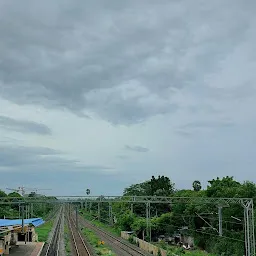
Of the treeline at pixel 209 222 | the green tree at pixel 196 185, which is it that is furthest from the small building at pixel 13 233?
the green tree at pixel 196 185

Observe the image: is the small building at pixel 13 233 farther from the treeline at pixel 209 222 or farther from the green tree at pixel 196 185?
the green tree at pixel 196 185

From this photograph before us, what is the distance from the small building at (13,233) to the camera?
3292 centimetres

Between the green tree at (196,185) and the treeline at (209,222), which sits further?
the green tree at (196,185)

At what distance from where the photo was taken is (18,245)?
1658 inches

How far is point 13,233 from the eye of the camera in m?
41.2

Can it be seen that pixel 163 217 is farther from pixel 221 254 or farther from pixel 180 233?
pixel 221 254

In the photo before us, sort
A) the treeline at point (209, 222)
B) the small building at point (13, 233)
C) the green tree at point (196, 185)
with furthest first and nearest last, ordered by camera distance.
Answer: the green tree at point (196, 185), the treeline at point (209, 222), the small building at point (13, 233)

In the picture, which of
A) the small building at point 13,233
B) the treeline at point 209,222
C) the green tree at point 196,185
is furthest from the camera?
the green tree at point 196,185

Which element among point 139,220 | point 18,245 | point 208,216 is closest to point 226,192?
point 208,216

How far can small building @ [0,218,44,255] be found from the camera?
32.9m

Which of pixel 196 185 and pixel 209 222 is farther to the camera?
pixel 196 185

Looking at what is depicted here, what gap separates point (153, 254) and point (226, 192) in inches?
423

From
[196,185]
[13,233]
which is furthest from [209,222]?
[196,185]

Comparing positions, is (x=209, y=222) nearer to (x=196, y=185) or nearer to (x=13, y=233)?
(x=13, y=233)
